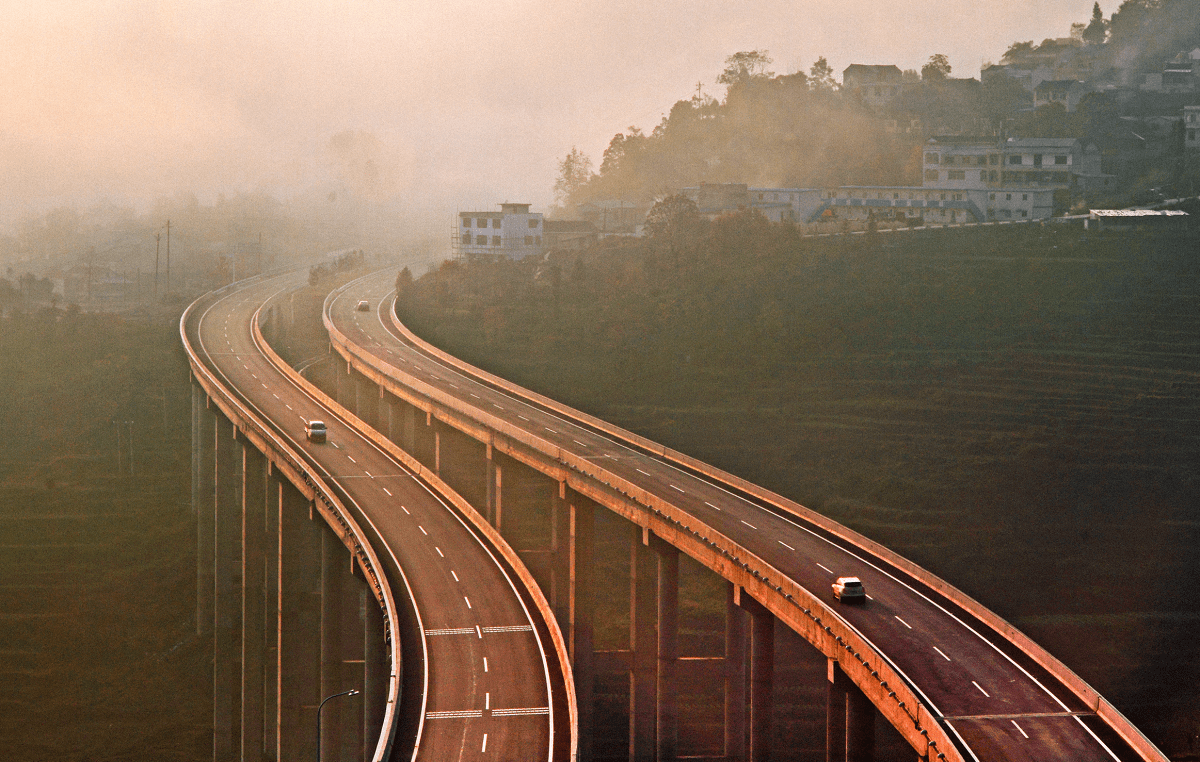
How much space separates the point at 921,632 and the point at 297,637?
4089cm

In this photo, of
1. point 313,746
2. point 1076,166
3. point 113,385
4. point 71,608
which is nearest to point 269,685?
point 313,746

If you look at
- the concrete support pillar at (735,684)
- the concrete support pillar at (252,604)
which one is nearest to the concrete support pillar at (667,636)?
the concrete support pillar at (735,684)

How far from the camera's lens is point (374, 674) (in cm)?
5228

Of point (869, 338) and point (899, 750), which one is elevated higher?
point (869, 338)

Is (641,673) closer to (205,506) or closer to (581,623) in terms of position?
(581,623)

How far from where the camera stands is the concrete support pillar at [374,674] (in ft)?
168

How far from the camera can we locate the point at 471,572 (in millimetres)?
51594

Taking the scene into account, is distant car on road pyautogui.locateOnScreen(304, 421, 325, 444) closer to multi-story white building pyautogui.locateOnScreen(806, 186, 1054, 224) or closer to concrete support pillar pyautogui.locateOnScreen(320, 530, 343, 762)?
concrete support pillar pyautogui.locateOnScreen(320, 530, 343, 762)

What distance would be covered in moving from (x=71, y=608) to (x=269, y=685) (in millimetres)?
21923

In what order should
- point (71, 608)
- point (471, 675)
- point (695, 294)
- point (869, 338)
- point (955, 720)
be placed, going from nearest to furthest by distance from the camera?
point (955, 720)
point (471, 675)
point (71, 608)
point (869, 338)
point (695, 294)

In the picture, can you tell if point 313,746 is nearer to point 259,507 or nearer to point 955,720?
point 259,507

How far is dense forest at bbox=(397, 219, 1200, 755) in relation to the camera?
6856 centimetres

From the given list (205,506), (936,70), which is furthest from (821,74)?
(205,506)

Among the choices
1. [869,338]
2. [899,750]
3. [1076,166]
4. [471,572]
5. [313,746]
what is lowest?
[313,746]
